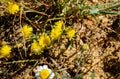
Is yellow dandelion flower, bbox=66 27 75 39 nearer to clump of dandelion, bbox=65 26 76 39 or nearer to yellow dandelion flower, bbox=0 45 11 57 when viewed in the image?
clump of dandelion, bbox=65 26 76 39

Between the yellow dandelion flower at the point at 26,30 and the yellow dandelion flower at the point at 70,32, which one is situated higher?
the yellow dandelion flower at the point at 26,30

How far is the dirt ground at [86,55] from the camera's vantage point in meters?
1.80

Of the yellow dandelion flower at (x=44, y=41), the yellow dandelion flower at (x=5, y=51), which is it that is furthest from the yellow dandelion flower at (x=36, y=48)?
the yellow dandelion flower at (x=5, y=51)

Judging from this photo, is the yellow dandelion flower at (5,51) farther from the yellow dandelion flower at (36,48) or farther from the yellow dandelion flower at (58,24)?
the yellow dandelion flower at (58,24)

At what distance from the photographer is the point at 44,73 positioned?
1.75 m

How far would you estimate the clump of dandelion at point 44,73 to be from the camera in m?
1.73

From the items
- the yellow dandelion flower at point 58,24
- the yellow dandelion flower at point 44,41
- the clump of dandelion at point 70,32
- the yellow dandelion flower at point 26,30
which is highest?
the yellow dandelion flower at point 58,24

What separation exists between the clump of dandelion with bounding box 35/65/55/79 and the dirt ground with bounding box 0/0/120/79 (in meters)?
0.04

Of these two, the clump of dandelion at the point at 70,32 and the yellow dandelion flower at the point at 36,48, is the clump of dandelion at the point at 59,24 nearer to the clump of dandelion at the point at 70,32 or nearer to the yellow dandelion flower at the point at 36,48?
the clump of dandelion at the point at 70,32

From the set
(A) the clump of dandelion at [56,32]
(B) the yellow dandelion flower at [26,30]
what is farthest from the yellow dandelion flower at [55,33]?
(B) the yellow dandelion flower at [26,30]

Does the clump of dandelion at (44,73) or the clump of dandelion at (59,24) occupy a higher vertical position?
the clump of dandelion at (59,24)

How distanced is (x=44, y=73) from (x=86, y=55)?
28 cm

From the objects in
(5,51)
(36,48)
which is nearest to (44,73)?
(36,48)

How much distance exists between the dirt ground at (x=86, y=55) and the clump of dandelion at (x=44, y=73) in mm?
44
